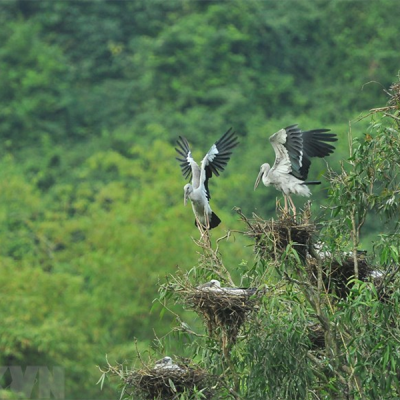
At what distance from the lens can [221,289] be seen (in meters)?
10.9

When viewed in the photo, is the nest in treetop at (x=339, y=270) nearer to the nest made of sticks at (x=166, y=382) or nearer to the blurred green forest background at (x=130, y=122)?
the nest made of sticks at (x=166, y=382)

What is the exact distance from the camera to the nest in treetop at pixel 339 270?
38.5ft

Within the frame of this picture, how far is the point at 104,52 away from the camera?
5031 centimetres

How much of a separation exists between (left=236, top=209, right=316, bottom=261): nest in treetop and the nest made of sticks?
1.23 m

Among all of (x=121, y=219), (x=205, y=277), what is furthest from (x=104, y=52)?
(x=205, y=277)

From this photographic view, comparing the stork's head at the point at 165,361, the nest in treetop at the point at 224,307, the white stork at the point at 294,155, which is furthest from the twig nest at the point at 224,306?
the white stork at the point at 294,155

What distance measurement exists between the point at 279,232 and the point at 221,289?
72 cm

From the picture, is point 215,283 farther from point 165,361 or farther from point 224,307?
point 165,361

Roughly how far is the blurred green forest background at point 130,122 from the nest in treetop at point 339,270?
16036 mm

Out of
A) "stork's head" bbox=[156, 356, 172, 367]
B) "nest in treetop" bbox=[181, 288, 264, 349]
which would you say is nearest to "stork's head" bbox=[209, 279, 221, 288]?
"nest in treetop" bbox=[181, 288, 264, 349]

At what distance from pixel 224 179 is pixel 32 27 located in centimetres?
1645

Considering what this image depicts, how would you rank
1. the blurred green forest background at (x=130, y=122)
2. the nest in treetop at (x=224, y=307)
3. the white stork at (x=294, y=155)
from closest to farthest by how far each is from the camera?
the nest in treetop at (x=224, y=307)
the white stork at (x=294, y=155)
the blurred green forest background at (x=130, y=122)

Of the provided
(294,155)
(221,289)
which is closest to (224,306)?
(221,289)

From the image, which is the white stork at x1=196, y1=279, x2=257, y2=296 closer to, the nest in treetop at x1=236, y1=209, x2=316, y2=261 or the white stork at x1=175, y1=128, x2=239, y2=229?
the nest in treetop at x1=236, y1=209, x2=316, y2=261
